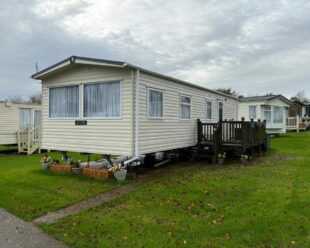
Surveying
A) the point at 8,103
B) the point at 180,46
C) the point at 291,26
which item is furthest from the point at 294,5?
the point at 8,103

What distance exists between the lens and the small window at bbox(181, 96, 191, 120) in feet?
39.0

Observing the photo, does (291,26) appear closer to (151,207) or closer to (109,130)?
(109,130)

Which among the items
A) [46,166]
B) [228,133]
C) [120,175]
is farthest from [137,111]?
[228,133]

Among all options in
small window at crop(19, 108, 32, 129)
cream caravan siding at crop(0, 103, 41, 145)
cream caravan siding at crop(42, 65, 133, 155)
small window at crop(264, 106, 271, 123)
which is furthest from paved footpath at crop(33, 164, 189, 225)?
small window at crop(264, 106, 271, 123)

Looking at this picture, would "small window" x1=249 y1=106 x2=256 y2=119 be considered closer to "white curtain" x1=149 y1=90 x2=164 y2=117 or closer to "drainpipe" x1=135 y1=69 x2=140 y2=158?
"white curtain" x1=149 y1=90 x2=164 y2=117

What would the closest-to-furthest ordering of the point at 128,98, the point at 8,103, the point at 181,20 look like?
the point at 128,98 → the point at 181,20 → the point at 8,103

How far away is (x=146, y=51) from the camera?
17422 mm

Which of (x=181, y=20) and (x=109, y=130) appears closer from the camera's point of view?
(x=109, y=130)

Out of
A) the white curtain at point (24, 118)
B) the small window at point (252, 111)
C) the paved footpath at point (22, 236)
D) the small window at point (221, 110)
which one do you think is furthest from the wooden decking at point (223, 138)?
the small window at point (252, 111)

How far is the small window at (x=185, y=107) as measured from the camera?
11883 mm

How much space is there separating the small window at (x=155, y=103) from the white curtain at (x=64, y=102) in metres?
2.45

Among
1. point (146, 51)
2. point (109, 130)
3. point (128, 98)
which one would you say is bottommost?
point (109, 130)

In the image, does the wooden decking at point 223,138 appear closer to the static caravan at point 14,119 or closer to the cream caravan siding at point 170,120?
the cream caravan siding at point 170,120

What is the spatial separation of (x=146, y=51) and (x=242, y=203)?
1292 cm
